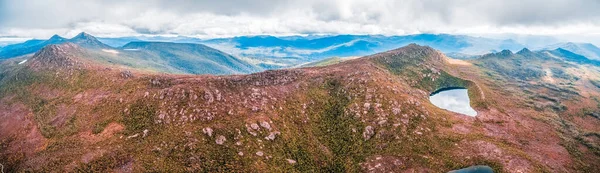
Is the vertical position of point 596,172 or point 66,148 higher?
point 66,148

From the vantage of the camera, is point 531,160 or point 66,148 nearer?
point 531,160

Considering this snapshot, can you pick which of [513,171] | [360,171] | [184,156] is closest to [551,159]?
[513,171]

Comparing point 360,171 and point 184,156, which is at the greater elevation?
point 184,156

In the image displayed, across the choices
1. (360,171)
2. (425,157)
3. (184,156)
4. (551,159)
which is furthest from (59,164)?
(551,159)

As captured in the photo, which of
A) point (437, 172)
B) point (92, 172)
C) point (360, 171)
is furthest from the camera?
point (360, 171)

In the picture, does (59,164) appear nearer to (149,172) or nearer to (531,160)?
(149,172)

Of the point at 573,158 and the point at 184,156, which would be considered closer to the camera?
the point at 184,156

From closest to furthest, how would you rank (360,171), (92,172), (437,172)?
(92,172) < (437,172) < (360,171)

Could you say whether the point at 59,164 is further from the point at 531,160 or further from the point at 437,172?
the point at 531,160
